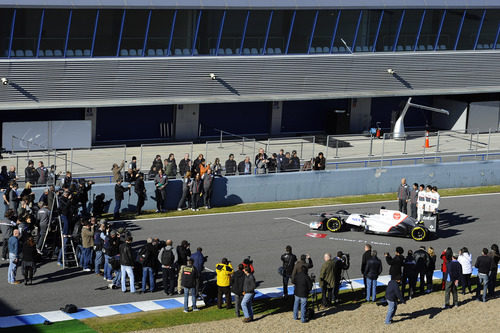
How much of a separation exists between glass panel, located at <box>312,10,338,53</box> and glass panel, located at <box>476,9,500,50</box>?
9.04 meters

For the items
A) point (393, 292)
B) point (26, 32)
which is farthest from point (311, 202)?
point (26, 32)

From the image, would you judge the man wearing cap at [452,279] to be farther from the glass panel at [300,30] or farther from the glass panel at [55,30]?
the glass panel at [300,30]

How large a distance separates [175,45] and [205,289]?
1933 cm

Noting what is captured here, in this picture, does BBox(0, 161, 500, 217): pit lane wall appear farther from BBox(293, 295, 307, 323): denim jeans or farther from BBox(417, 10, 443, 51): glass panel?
BBox(293, 295, 307, 323): denim jeans

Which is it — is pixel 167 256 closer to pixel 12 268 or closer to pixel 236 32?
pixel 12 268

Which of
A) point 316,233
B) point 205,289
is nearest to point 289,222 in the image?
point 316,233

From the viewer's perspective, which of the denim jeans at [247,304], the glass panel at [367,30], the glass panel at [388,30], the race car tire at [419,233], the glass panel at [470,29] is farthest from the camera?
the glass panel at [470,29]

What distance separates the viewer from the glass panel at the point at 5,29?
37.5 metres

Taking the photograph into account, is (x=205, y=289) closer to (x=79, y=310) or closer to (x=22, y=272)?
(x=79, y=310)

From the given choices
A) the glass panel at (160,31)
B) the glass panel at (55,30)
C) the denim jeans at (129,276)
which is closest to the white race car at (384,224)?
the denim jeans at (129,276)

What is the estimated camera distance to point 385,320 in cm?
2383

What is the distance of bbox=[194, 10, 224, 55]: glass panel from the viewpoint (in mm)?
41938

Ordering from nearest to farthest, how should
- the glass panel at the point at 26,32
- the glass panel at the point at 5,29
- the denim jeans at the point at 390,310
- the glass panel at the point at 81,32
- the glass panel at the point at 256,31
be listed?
the denim jeans at the point at 390,310 < the glass panel at the point at 5,29 < the glass panel at the point at 26,32 < the glass panel at the point at 81,32 < the glass panel at the point at 256,31

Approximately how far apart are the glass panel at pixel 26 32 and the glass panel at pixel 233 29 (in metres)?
8.59
